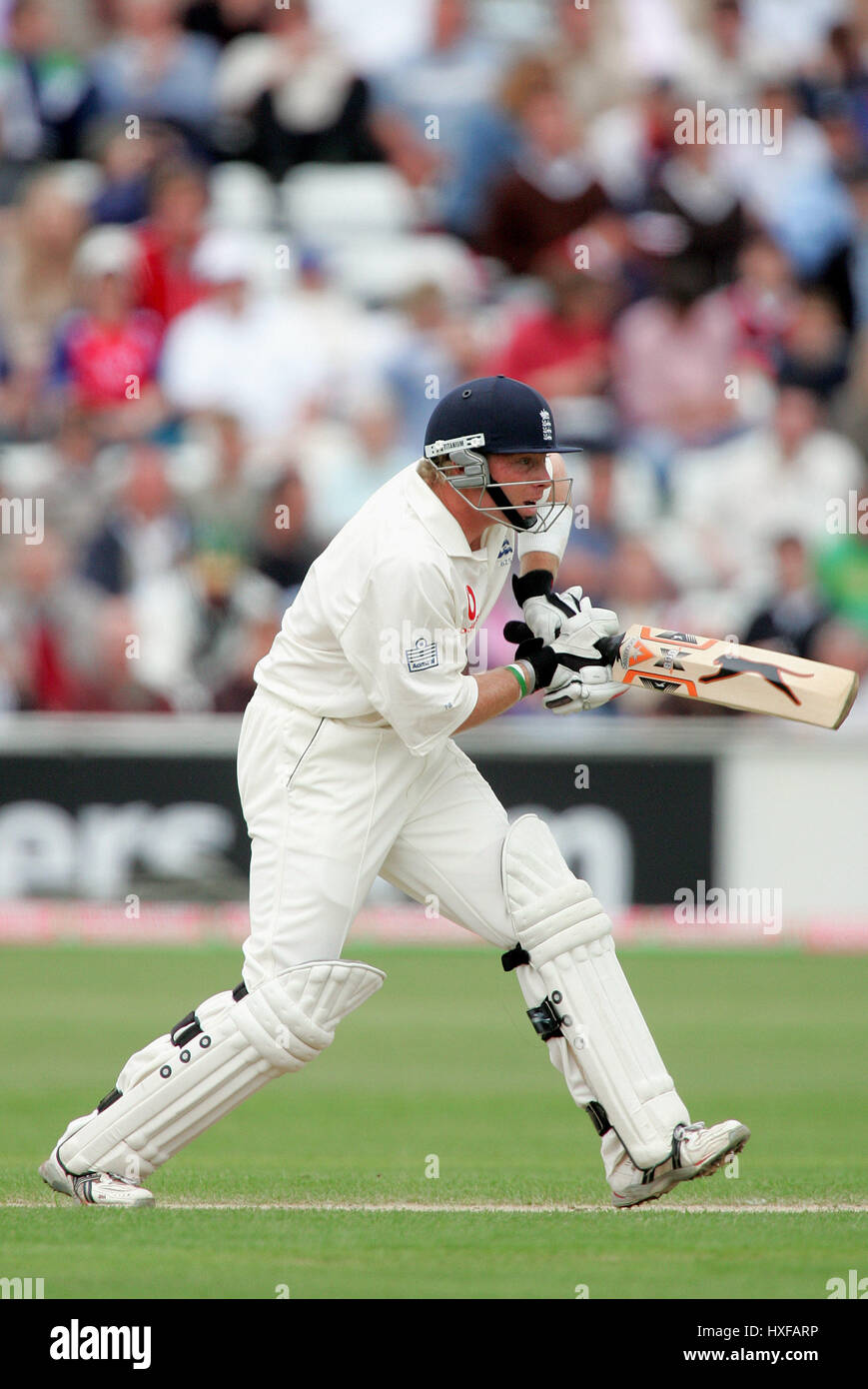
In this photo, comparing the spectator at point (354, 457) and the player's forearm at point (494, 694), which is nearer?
the player's forearm at point (494, 694)

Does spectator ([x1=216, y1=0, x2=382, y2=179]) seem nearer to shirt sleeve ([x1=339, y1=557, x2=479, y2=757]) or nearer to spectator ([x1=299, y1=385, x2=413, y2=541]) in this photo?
spectator ([x1=299, y1=385, x2=413, y2=541])

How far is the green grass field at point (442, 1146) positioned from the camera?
3865 millimetres

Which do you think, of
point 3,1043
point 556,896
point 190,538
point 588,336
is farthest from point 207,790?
point 556,896

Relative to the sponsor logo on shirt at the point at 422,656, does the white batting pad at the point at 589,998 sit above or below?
below

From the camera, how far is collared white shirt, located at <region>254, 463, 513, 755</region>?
4395mm

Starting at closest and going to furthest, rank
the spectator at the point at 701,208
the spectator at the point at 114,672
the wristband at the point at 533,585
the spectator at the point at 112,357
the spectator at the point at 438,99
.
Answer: the wristband at the point at 533,585 → the spectator at the point at 114,672 → the spectator at the point at 112,357 → the spectator at the point at 701,208 → the spectator at the point at 438,99

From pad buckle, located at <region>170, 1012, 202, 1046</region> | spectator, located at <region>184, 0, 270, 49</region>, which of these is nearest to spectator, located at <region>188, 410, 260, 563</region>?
spectator, located at <region>184, 0, 270, 49</region>

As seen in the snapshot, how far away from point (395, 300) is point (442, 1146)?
7.71m

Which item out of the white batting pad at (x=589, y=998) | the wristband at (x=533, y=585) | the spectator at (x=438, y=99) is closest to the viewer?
the white batting pad at (x=589, y=998)

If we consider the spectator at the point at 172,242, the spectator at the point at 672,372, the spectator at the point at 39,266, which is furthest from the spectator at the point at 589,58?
the spectator at the point at 39,266

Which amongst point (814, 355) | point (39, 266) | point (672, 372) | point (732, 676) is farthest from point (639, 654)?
point (39, 266)

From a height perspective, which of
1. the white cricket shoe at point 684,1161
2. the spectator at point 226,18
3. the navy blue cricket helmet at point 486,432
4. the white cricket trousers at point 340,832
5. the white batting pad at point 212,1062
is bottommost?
the white cricket shoe at point 684,1161

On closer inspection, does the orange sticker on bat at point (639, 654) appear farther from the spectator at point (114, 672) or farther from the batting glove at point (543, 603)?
the spectator at point (114, 672)
